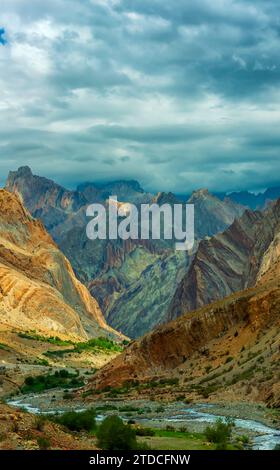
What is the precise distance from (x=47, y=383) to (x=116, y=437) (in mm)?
77204

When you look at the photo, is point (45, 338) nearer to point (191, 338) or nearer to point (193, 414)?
point (191, 338)

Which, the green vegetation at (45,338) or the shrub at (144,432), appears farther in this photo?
the green vegetation at (45,338)

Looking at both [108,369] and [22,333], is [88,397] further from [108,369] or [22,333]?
[22,333]

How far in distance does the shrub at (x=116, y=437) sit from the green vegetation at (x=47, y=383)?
229ft

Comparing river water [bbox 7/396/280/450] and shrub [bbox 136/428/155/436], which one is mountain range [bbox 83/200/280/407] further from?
shrub [bbox 136/428/155/436]

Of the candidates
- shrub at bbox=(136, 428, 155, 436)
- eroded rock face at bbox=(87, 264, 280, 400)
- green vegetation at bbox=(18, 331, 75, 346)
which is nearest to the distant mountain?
eroded rock face at bbox=(87, 264, 280, 400)

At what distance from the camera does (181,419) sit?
5472 cm

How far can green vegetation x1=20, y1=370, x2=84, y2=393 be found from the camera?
106562mm

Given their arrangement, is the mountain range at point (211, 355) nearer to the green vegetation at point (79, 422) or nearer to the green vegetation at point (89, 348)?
the green vegetation at point (79, 422)

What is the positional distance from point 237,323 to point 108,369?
1674 cm

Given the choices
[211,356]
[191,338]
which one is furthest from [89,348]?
[211,356]

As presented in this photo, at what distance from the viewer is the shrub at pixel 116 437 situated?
1378 inches

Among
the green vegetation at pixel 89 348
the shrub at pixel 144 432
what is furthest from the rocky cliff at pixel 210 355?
the green vegetation at pixel 89 348

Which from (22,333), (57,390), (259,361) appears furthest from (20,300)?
(259,361)
